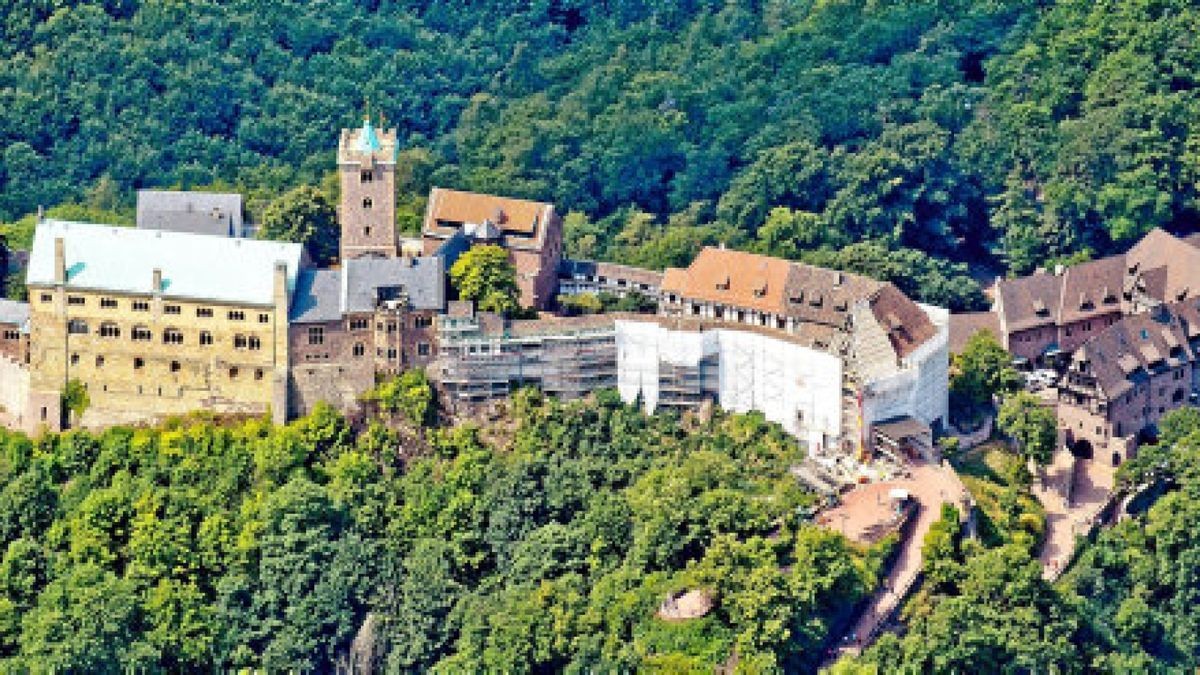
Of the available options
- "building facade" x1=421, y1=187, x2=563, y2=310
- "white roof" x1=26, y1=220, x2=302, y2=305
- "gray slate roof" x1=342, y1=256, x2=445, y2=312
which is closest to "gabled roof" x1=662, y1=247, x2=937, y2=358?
"building facade" x1=421, y1=187, x2=563, y2=310

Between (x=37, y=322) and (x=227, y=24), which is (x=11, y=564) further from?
(x=227, y=24)

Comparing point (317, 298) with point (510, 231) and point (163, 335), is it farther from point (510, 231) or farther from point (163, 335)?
point (510, 231)

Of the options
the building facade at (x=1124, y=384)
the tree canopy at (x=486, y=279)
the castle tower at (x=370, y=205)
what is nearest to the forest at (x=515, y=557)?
the building facade at (x=1124, y=384)

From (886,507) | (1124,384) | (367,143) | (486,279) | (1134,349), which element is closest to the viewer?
(886,507)

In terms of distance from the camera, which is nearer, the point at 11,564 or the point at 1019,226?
the point at 11,564

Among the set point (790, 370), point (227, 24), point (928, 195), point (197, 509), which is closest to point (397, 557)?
point (197, 509)

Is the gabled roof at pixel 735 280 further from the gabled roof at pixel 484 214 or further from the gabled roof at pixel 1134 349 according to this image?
the gabled roof at pixel 1134 349

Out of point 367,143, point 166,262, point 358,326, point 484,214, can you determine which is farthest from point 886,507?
point 166,262
